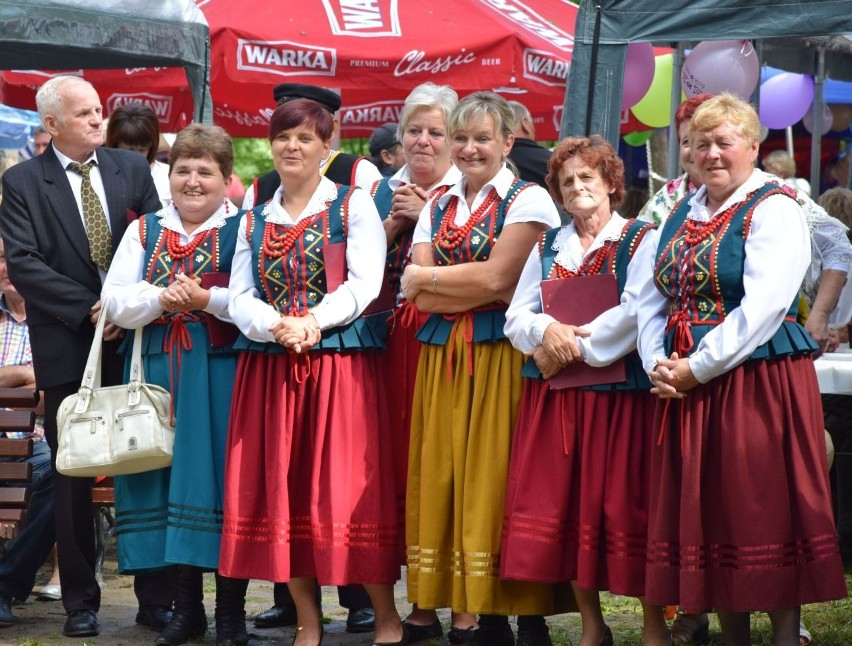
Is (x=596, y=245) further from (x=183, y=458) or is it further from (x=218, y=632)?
(x=218, y=632)

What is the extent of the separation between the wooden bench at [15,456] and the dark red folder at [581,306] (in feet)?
7.73

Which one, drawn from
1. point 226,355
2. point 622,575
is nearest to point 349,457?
point 226,355

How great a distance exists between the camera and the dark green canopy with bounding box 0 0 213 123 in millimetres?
5512

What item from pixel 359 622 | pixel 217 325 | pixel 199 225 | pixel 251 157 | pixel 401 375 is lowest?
pixel 359 622

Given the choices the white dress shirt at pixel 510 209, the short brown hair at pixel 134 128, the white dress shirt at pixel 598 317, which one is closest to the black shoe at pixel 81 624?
the white dress shirt at pixel 510 209

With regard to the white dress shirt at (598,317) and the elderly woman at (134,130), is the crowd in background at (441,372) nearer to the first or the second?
the white dress shirt at (598,317)

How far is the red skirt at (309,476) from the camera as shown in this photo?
185 inches

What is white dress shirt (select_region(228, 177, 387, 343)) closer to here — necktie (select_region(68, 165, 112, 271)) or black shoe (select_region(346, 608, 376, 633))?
necktie (select_region(68, 165, 112, 271))

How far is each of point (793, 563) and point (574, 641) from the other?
4.30 ft

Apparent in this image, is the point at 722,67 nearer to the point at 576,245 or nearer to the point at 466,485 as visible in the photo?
the point at 576,245

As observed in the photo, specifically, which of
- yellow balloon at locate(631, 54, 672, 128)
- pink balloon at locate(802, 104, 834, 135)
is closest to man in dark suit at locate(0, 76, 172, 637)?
yellow balloon at locate(631, 54, 672, 128)

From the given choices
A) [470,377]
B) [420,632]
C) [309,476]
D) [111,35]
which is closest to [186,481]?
[309,476]

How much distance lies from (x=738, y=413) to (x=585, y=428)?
54 cm

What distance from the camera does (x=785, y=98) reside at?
10594mm
